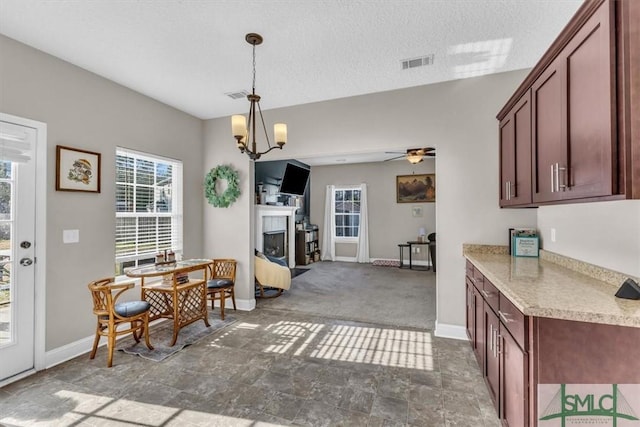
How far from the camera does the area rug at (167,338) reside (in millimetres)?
2951

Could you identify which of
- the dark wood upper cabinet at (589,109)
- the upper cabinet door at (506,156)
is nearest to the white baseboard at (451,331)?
the upper cabinet door at (506,156)

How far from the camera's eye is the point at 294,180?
7.44 meters

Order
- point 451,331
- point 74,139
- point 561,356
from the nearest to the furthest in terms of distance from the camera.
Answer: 1. point 561,356
2. point 74,139
3. point 451,331

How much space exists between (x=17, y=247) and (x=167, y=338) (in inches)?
63.8

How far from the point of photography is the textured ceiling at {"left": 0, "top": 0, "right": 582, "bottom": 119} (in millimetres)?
2135

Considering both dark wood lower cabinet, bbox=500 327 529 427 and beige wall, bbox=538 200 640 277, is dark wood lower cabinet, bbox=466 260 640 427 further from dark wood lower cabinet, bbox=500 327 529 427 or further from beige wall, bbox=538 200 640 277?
beige wall, bbox=538 200 640 277

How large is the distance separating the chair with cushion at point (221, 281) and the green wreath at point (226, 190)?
869 mm

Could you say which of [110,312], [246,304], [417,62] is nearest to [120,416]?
[110,312]

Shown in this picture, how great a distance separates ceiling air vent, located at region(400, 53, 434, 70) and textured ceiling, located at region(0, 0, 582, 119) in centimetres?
6

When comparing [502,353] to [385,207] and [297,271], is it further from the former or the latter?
[385,207]

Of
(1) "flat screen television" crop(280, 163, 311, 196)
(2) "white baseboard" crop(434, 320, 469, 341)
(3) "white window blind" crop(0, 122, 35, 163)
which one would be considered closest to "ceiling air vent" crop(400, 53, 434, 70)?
(2) "white baseboard" crop(434, 320, 469, 341)

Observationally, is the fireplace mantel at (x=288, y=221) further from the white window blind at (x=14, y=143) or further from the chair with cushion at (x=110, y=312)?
the white window blind at (x=14, y=143)

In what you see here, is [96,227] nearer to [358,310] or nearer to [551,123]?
[358,310]

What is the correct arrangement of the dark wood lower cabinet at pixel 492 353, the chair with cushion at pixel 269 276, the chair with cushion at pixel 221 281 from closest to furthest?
the dark wood lower cabinet at pixel 492 353, the chair with cushion at pixel 221 281, the chair with cushion at pixel 269 276
